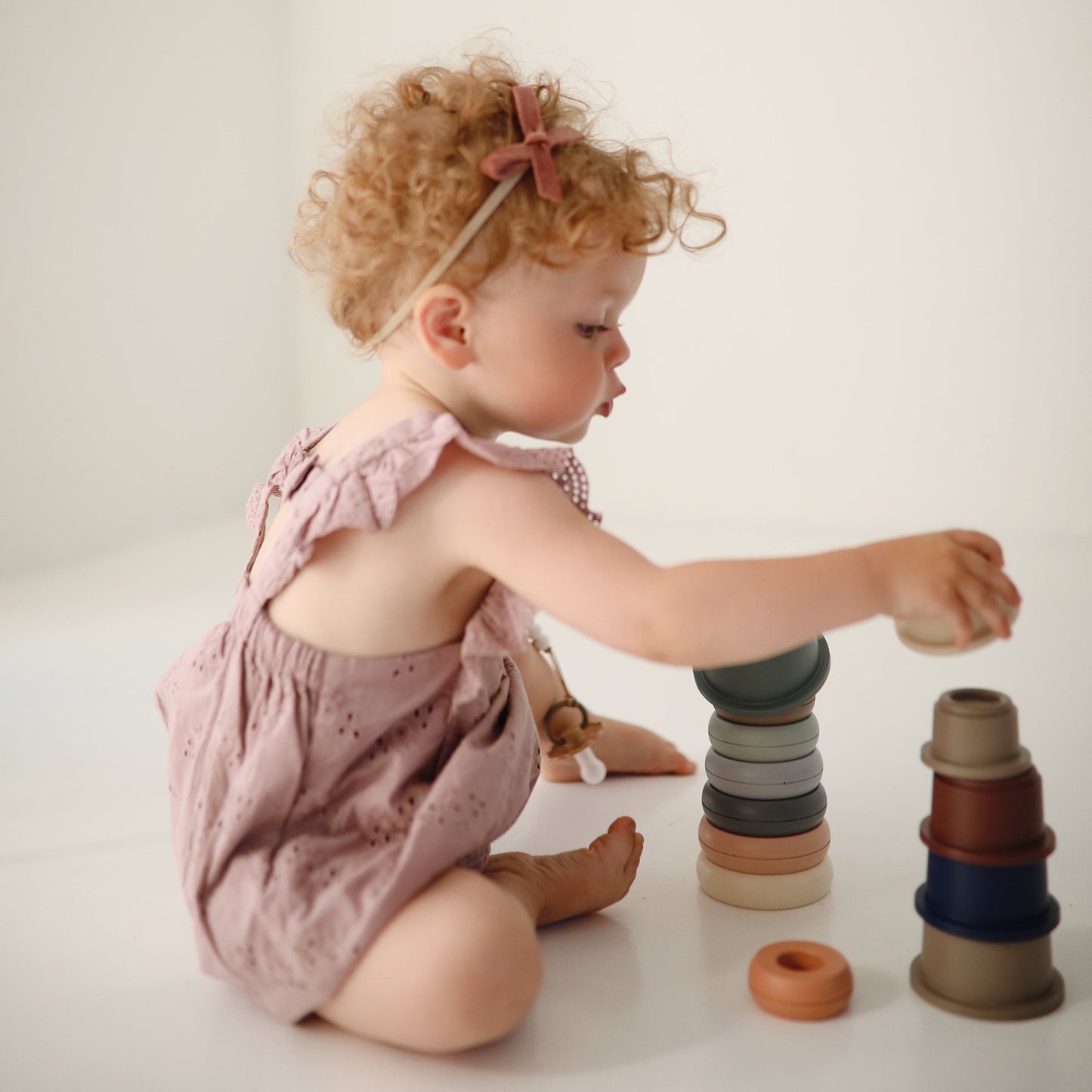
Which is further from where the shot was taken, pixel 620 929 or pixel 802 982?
pixel 620 929

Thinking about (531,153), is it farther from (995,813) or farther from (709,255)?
(709,255)

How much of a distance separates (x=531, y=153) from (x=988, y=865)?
0.55 metres

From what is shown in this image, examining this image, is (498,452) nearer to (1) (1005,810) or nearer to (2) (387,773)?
(2) (387,773)

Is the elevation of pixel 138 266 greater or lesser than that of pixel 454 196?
lesser

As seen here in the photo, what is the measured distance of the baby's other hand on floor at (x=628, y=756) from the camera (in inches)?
50.5

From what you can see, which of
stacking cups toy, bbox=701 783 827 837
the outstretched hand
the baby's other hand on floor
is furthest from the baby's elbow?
the baby's other hand on floor

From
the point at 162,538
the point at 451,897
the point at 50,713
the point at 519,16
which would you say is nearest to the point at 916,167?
the point at 519,16

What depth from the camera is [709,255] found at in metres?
2.52

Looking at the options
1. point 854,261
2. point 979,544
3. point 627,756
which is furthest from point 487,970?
point 854,261

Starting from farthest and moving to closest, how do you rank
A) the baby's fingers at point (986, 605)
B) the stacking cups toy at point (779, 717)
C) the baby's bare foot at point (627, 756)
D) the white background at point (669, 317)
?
the white background at point (669, 317) < the baby's bare foot at point (627, 756) < the stacking cups toy at point (779, 717) < the baby's fingers at point (986, 605)

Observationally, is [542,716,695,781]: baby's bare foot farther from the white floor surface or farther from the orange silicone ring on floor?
the orange silicone ring on floor

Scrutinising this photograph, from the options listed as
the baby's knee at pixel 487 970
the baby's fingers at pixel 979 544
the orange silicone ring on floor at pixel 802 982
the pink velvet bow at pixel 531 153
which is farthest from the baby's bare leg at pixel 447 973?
the pink velvet bow at pixel 531 153

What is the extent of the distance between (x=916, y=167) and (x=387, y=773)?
1.81 m

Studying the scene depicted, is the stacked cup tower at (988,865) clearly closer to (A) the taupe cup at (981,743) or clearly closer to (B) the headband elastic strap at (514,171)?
(A) the taupe cup at (981,743)
